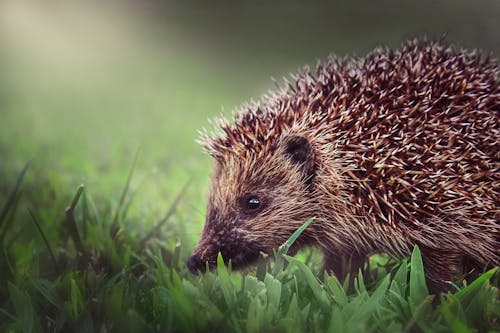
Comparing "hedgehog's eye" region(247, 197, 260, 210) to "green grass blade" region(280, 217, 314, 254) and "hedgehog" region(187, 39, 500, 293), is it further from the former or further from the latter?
"green grass blade" region(280, 217, 314, 254)

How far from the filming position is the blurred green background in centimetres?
209

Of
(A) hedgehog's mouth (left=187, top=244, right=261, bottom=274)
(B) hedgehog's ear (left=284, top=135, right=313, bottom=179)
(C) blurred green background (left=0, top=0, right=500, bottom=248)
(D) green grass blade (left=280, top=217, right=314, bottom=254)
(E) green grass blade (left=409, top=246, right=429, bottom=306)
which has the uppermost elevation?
(C) blurred green background (left=0, top=0, right=500, bottom=248)

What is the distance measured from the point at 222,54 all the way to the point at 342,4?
0.64m

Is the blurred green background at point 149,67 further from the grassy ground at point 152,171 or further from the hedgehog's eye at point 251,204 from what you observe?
the hedgehog's eye at point 251,204

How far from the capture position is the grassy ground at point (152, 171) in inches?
49.3

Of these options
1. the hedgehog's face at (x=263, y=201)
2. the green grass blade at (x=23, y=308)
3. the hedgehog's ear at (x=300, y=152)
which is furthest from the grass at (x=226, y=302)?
the hedgehog's ear at (x=300, y=152)

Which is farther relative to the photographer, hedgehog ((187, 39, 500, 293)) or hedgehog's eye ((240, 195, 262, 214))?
hedgehog's eye ((240, 195, 262, 214))

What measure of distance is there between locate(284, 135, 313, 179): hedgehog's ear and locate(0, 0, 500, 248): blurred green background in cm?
52

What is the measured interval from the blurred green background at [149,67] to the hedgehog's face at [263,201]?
1.15ft

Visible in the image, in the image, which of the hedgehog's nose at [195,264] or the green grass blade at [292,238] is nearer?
the green grass blade at [292,238]

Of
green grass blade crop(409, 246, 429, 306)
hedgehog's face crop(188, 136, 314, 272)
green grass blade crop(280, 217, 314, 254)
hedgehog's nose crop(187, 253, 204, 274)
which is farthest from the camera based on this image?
hedgehog's face crop(188, 136, 314, 272)

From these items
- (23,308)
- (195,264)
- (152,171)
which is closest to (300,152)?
(195,264)

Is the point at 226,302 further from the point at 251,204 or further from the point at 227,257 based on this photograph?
the point at 251,204

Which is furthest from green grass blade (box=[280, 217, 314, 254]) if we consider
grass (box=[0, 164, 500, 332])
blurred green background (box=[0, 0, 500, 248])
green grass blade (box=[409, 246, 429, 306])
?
blurred green background (box=[0, 0, 500, 248])
